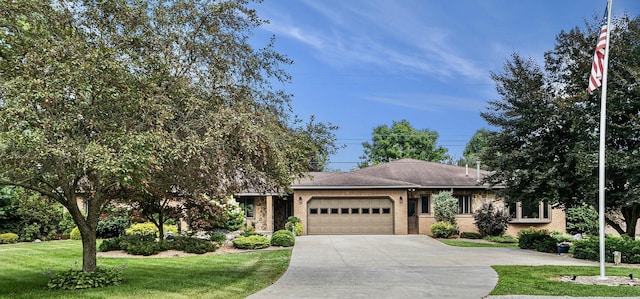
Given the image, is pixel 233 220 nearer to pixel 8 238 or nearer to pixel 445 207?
pixel 8 238

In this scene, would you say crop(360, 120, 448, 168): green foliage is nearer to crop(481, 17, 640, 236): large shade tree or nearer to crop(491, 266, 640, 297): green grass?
crop(481, 17, 640, 236): large shade tree

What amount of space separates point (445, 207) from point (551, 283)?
1574 cm

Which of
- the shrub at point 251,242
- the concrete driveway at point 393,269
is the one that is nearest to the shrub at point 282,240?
the shrub at point 251,242

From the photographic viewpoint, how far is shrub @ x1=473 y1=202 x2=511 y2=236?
2681 cm

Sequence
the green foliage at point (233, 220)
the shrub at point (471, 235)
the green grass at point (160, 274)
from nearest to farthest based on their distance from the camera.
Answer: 1. the green grass at point (160, 274)
2. the green foliage at point (233, 220)
3. the shrub at point (471, 235)

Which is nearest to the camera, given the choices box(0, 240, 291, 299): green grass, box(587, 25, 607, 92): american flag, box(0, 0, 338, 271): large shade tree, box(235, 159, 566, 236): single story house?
box(0, 0, 338, 271): large shade tree

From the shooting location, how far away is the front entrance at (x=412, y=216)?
29.7m

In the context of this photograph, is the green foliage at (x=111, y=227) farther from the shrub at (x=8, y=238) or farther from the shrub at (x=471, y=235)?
the shrub at (x=471, y=235)

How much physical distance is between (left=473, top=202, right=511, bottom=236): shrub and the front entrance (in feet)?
11.6

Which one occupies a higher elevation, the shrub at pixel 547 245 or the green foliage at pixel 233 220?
the green foliage at pixel 233 220

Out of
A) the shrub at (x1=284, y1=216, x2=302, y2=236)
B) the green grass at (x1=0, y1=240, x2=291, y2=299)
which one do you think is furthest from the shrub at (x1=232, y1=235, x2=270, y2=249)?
the shrub at (x1=284, y1=216, x2=302, y2=236)

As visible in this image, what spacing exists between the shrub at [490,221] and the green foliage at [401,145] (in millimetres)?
31142

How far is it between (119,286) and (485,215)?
65.8 feet

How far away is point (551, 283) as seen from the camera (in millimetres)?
11773
